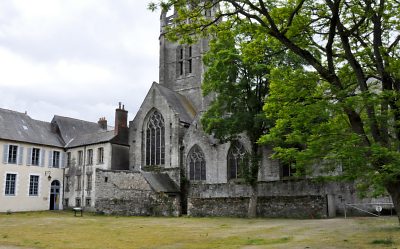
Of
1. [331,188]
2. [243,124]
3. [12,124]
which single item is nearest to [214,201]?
[243,124]

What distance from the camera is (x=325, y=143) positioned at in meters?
9.95

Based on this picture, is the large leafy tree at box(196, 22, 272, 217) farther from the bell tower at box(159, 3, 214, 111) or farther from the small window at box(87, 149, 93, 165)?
the small window at box(87, 149, 93, 165)

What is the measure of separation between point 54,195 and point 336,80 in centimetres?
3349

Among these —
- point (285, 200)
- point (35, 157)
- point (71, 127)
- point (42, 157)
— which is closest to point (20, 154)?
point (35, 157)

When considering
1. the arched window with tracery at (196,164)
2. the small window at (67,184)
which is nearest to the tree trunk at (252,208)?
the arched window with tracery at (196,164)

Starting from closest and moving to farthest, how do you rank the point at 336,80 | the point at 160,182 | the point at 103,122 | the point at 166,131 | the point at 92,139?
the point at 336,80, the point at 160,182, the point at 166,131, the point at 92,139, the point at 103,122

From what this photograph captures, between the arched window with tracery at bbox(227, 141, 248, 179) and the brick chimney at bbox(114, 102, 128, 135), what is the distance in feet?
36.9

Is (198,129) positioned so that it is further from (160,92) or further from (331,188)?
(331,188)

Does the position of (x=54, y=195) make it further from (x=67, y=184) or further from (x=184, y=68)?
(x=184, y=68)

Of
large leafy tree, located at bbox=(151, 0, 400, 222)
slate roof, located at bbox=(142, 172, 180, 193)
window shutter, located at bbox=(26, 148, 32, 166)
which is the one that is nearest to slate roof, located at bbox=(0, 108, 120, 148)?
window shutter, located at bbox=(26, 148, 32, 166)

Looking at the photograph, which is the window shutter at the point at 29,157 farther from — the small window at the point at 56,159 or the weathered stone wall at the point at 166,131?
the weathered stone wall at the point at 166,131

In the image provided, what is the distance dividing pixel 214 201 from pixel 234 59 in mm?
8945

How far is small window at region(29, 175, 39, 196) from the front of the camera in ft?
118

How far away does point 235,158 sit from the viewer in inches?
1237
